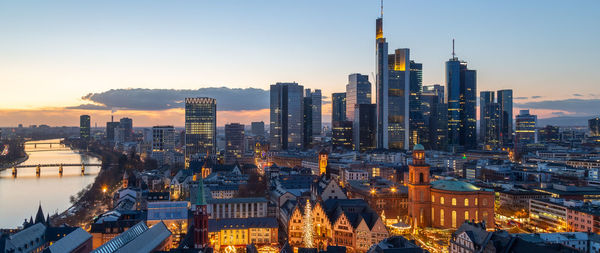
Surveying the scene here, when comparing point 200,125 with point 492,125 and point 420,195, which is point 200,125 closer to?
point 420,195

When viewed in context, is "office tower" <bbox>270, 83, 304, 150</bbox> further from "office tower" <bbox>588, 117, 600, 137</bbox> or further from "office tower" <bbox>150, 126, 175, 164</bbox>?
"office tower" <bbox>588, 117, 600, 137</bbox>

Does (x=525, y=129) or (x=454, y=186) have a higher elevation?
(x=525, y=129)

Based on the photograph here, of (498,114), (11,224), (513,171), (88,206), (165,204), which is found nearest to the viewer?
(165,204)

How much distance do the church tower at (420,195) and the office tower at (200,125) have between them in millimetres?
102315

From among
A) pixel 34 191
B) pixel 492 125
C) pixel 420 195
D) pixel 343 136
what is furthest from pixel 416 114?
pixel 34 191

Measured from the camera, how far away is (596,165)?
92.7 m

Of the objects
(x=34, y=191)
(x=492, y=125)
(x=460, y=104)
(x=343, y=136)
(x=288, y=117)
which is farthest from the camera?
(x=492, y=125)

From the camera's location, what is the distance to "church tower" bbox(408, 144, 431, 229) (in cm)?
4719

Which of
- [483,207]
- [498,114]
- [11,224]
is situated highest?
[498,114]

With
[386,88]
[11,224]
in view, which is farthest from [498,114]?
[11,224]

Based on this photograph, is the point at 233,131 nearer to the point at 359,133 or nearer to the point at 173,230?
the point at 359,133

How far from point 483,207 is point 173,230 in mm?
30606

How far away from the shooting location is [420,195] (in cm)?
4734

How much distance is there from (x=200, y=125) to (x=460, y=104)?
326 ft
